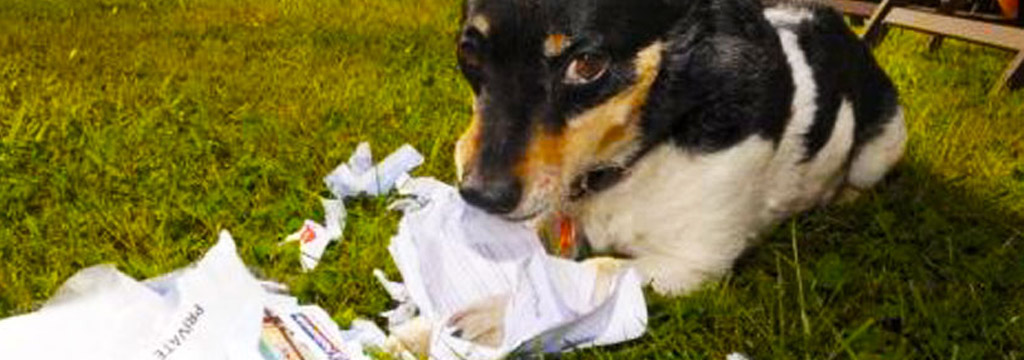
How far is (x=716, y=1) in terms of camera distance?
3346 millimetres

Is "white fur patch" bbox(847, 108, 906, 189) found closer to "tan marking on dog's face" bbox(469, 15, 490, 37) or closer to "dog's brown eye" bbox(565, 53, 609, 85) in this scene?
"dog's brown eye" bbox(565, 53, 609, 85)

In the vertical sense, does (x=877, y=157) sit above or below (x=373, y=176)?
below

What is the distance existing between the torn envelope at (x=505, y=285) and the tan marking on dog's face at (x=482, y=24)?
465 millimetres

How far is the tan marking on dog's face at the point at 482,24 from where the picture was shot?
3.01m

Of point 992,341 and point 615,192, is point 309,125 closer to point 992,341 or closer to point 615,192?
point 615,192

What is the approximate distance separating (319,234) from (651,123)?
3.46 feet

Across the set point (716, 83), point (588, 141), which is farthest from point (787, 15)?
point (588, 141)

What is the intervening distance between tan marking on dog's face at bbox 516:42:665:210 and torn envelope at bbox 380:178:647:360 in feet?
0.65

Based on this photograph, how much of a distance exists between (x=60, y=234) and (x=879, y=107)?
9.19 feet

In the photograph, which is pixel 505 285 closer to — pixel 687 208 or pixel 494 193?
pixel 494 193

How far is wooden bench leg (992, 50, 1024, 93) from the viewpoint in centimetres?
638

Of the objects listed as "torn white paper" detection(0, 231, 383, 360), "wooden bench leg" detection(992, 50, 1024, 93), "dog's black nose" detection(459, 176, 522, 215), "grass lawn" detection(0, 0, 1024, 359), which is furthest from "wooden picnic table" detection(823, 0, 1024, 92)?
"torn white paper" detection(0, 231, 383, 360)

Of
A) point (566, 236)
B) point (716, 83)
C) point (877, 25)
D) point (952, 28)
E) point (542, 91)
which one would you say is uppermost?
point (542, 91)

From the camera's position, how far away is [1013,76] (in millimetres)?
6410
